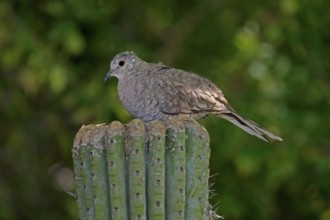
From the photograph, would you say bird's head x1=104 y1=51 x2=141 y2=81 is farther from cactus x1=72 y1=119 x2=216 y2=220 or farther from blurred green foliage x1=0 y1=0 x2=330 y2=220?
blurred green foliage x1=0 y1=0 x2=330 y2=220

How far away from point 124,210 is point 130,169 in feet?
0.58

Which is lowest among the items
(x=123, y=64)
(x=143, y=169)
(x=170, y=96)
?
(x=143, y=169)

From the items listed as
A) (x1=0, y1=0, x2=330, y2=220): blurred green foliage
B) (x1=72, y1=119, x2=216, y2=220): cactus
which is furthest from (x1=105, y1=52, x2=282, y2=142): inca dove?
(x1=0, y1=0, x2=330, y2=220): blurred green foliage

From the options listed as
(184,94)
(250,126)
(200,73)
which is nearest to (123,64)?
(184,94)

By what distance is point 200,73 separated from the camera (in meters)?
8.81

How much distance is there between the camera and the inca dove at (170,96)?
201 inches

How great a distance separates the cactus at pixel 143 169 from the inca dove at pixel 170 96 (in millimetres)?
598

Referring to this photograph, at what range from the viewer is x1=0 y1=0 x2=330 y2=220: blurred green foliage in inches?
326

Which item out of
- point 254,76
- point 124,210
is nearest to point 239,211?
point 254,76

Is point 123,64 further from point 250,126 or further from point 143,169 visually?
point 143,169

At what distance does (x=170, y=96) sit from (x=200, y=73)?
370 cm

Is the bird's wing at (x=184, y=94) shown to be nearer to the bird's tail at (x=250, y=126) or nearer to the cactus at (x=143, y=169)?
the bird's tail at (x=250, y=126)

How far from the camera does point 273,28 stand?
855cm

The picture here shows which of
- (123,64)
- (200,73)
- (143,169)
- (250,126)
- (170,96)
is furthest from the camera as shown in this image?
(200,73)
